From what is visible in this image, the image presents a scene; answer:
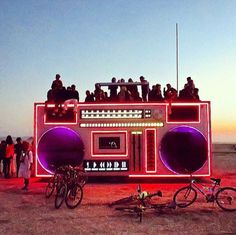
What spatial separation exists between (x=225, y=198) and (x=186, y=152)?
22.4 feet

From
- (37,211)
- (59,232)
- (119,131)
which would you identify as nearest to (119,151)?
(119,131)

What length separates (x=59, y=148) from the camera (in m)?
20.3

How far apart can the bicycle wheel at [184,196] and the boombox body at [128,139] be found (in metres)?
6.00

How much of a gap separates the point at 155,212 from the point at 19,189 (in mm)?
7439

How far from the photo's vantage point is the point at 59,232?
415 inches

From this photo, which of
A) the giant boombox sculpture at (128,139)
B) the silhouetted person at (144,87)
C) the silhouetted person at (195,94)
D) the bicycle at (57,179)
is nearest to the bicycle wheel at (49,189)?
the bicycle at (57,179)

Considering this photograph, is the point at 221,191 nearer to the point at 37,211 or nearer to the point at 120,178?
the point at 37,211

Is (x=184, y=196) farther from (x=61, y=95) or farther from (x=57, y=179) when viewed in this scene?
(x=61, y=95)

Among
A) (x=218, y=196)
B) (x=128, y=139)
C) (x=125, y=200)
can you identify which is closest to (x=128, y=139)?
(x=128, y=139)

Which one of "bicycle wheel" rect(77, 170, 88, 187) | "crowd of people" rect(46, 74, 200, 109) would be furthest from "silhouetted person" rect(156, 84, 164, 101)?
"bicycle wheel" rect(77, 170, 88, 187)

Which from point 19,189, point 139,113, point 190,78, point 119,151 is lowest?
point 19,189

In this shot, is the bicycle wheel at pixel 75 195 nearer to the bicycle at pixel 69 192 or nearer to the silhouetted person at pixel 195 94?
the bicycle at pixel 69 192

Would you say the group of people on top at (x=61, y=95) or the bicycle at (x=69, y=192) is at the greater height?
the group of people on top at (x=61, y=95)

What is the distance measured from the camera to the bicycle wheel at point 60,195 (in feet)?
45.3
